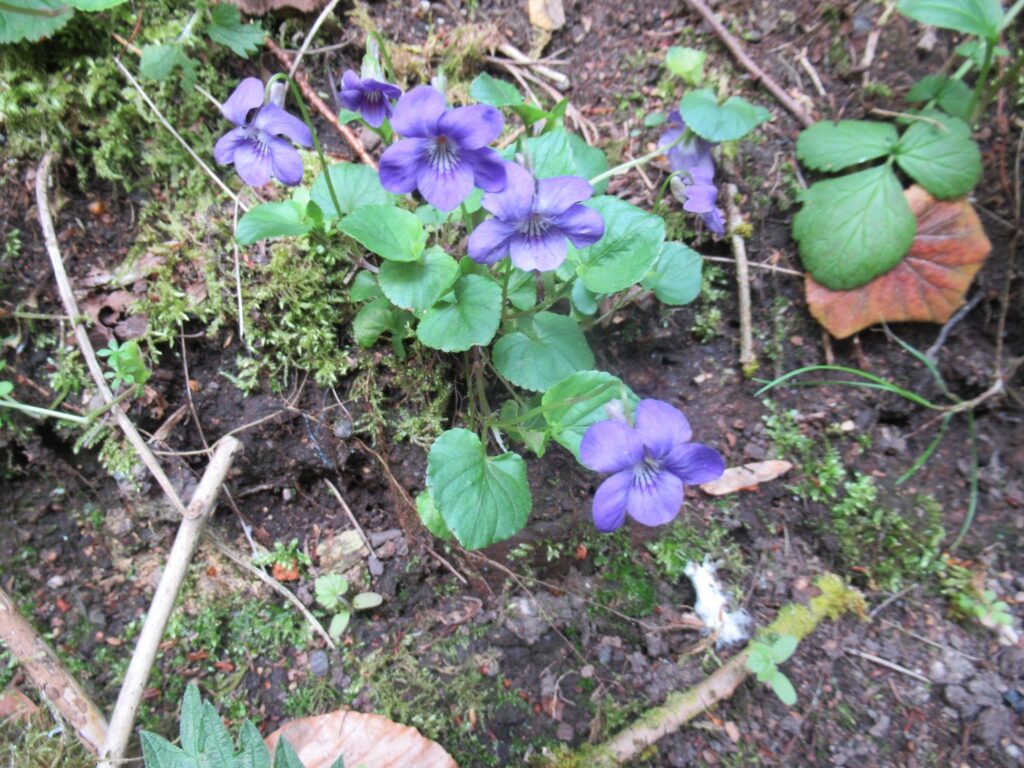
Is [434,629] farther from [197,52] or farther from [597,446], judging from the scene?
[197,52]

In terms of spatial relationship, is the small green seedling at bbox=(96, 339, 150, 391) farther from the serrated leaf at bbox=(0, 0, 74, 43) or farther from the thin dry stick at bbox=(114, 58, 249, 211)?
the serrated leaf at bbox=(0, 0, 74, 43)

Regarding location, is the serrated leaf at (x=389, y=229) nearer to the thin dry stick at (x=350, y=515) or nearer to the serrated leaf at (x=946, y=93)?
the thin dry stick at (x=350, y=515)

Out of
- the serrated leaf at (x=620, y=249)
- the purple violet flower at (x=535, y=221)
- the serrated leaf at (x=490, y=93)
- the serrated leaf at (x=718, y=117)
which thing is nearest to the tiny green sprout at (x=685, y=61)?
the serrated leaf at (x=718, y=117)

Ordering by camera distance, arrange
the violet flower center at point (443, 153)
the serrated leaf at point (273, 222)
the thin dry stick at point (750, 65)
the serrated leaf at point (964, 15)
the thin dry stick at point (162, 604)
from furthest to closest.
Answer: the thin dry stick at point (750, 65) < the serrated leaf at point (964, 15) < the serrated leaf at point (273, 222) < the thin dry stick at point (162, 604) < the violet flower center at point (443, 153)

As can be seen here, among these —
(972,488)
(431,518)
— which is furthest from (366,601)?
(972,488)

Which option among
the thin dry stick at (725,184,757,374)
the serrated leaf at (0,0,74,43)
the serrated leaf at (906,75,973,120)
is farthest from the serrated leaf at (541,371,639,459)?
the serrated leaf at (0,0,74,43)

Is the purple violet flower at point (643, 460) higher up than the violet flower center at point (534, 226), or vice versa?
the violet flower center at point (534, 226)
